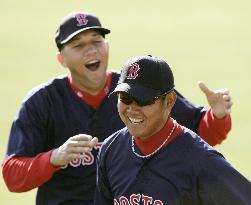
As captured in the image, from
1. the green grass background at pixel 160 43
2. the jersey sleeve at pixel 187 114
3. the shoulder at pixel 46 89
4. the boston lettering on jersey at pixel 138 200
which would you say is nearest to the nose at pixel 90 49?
the shoulder at pixel 46 89

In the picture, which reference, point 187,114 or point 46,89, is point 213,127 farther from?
point 46,89

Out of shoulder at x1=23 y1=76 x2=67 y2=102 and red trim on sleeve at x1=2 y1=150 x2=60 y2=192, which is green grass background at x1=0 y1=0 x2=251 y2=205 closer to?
shoulder at x1=23 y1=76 x2=67 y2=102

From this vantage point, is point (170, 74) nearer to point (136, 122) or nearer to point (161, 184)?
point (136, 122)

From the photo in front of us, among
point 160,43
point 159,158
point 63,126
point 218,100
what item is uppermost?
point 218,100

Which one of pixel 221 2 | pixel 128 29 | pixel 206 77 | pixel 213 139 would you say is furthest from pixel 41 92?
pixel 221 2

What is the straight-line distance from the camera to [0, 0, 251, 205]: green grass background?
37.3ft

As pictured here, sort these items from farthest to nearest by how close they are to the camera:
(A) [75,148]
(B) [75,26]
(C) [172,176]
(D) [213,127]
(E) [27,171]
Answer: (B) [75,26], (D) [213,127], (E) [27,171], (A) [75,148], (C) [172,176]

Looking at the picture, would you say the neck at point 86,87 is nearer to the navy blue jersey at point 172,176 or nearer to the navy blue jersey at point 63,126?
the navy blue jersey at point 63,126

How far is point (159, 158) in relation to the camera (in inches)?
191

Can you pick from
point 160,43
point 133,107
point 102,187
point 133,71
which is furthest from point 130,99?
point 160,43

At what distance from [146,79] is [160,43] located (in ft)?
31.7

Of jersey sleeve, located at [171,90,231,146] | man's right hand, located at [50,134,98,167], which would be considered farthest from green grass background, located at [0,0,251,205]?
man's right hand, located at [50,134,98,167]

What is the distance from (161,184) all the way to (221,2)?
12.6 m

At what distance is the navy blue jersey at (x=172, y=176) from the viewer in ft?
15.0
